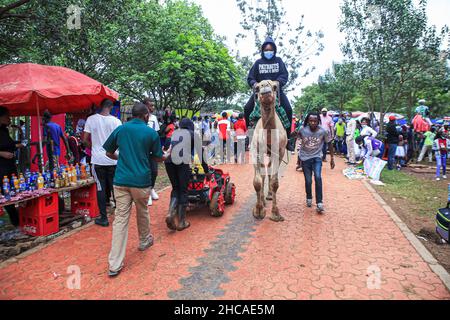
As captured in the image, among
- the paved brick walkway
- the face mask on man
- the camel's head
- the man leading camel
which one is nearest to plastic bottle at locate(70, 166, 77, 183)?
the paved brick walkway

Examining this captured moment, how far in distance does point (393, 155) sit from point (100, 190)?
11.4 meters

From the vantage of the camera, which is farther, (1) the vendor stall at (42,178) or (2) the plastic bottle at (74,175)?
(2) the plastic bottle at (74,175)

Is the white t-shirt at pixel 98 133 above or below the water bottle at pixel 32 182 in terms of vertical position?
above

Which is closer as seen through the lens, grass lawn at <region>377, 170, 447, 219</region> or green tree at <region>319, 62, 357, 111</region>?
grass lawn at <region>377, 170, 447, 219</region>

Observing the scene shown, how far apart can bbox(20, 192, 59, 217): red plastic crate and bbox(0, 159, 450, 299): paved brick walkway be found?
0.65 meters

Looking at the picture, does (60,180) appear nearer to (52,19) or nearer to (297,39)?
(52,19)

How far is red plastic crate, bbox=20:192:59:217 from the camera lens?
5105 mm

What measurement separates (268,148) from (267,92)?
133 centimetres

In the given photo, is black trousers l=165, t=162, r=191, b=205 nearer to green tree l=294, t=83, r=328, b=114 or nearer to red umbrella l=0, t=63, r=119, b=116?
red umbrella l=0, t=63, r=119, b=116

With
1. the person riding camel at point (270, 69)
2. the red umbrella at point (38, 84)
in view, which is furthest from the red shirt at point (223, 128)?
the red umbrella at point (38, 84)

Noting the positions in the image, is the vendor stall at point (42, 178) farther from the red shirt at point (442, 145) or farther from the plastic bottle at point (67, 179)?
the red shirt at point (442, 145)

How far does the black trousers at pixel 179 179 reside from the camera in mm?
5270

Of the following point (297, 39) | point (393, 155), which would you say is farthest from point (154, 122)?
point (297, 39)

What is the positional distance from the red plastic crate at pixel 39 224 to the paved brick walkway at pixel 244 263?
0.47 m
